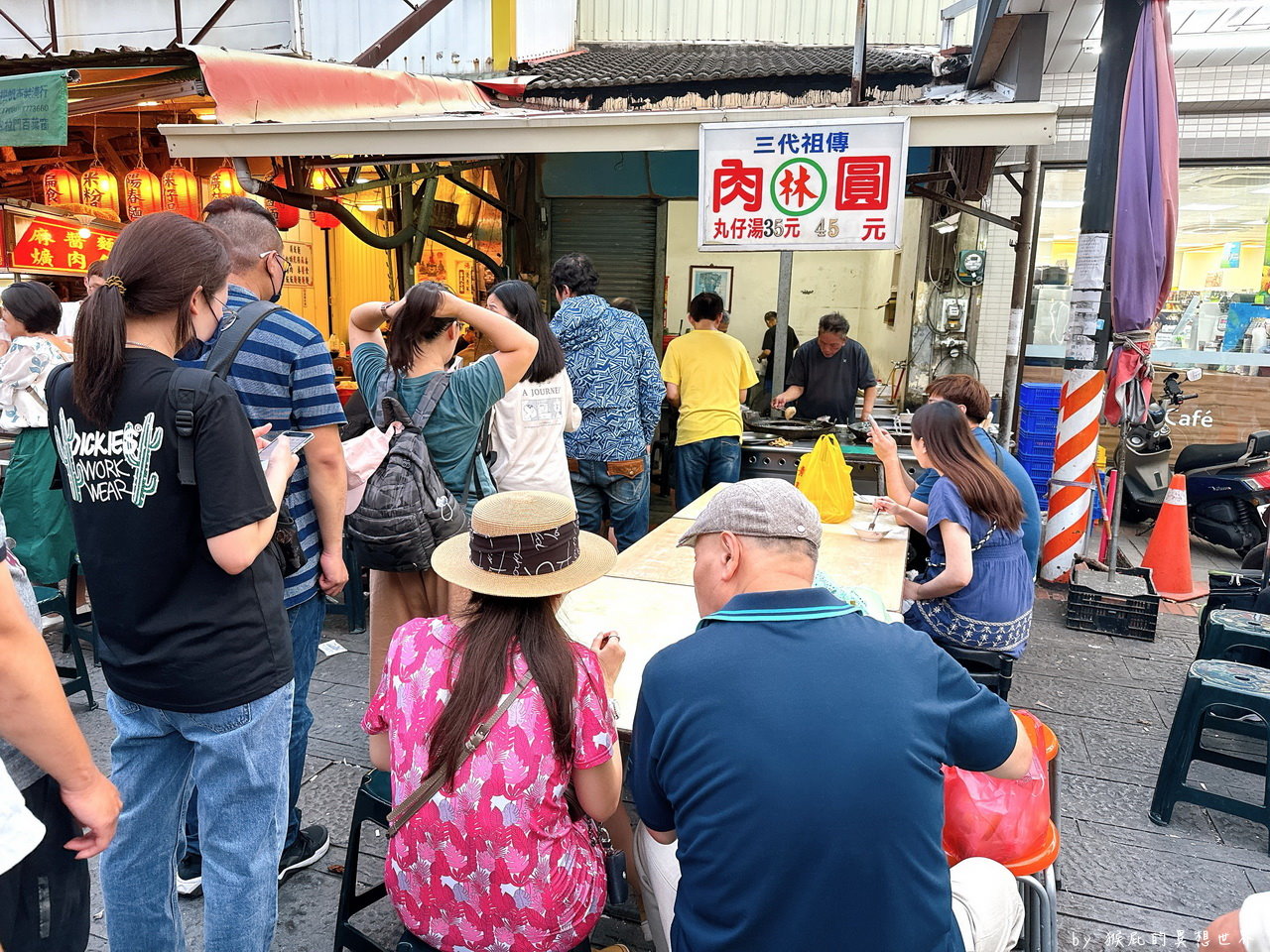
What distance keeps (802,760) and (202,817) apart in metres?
1.47

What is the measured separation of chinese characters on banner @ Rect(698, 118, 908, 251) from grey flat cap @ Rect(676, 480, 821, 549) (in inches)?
136

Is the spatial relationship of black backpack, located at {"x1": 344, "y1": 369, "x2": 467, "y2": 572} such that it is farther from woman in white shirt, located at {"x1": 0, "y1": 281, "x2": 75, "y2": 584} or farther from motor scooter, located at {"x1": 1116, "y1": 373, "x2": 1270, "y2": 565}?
motor scooter, located at {"x1": 1116, "y1": 373, "x2": 1270, "y2": 565}

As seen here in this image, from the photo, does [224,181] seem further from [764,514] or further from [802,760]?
[802,760]

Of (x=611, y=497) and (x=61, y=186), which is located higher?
(x=61, y=186)

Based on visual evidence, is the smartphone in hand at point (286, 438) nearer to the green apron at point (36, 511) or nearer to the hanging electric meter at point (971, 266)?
the green apron at point (36, 511)

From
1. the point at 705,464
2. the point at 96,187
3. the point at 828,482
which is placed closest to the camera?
the point at 828,482

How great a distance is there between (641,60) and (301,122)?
4.87 meters

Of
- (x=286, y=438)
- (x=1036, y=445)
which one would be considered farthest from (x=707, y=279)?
(x=286, y=438)

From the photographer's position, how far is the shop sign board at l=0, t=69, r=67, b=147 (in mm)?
5055

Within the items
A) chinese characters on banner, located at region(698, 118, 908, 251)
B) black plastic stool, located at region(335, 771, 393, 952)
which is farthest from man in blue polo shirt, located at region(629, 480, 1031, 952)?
chinese characters on banner, located at region(698, 118, 908, 251)

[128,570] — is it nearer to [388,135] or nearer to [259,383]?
[259,383]

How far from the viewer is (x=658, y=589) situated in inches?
126

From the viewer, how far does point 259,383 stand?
2373 mm

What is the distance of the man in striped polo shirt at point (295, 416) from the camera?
2.38 m
